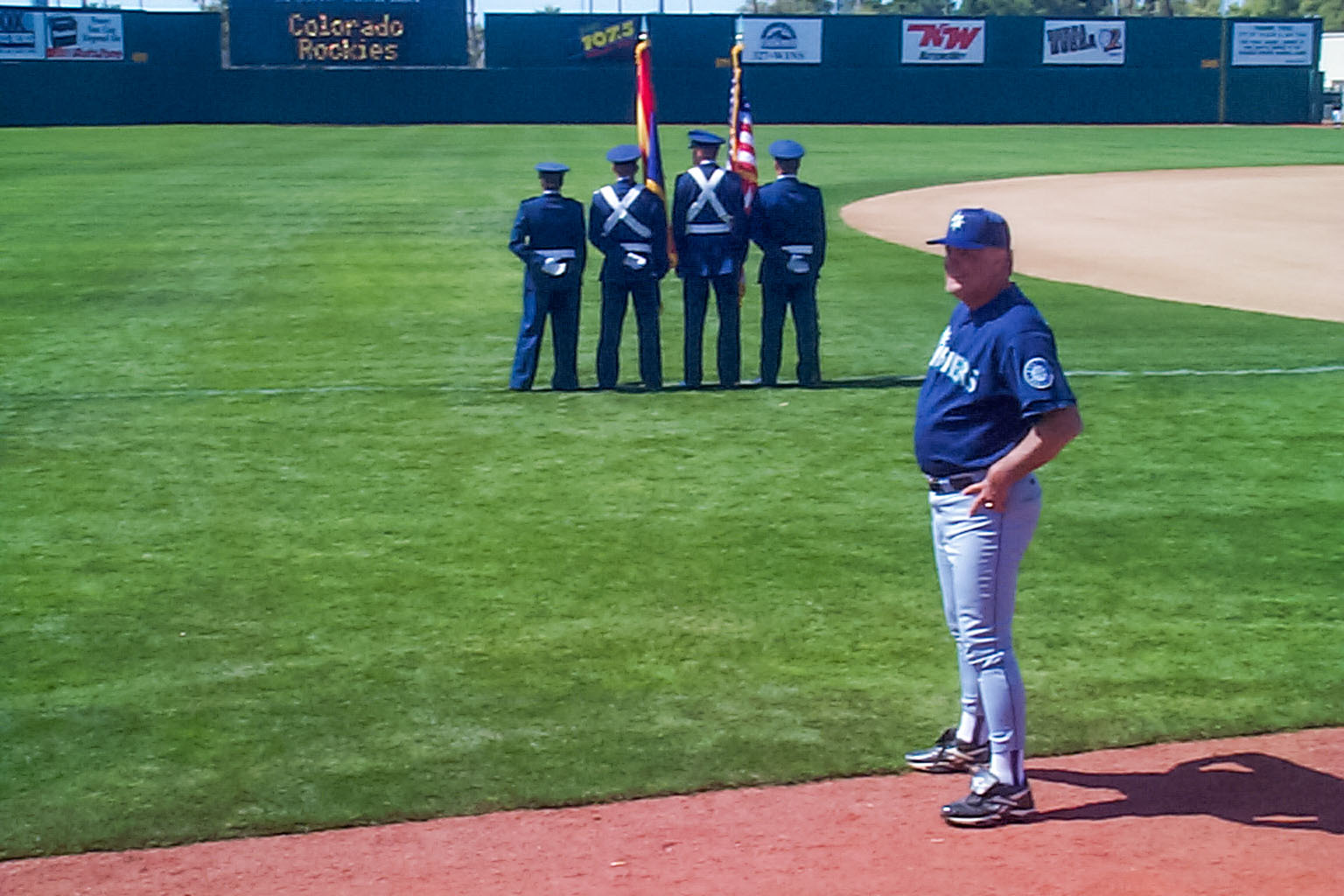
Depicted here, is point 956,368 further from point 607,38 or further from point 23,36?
point 23,36

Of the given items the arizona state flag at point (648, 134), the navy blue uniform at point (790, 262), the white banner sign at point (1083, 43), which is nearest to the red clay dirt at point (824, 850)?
the navy blue uniform at point (790, 262)

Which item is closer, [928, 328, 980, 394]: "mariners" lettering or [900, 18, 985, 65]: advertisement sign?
[928, 328, 980, 394]: "mariners" lettering

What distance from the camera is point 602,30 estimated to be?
4303 cm

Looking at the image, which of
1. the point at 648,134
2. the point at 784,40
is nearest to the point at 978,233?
the point at 648,134

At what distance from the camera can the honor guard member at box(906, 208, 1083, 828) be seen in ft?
14.7

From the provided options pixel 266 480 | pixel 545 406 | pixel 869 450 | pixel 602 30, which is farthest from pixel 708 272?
pixel 602 30

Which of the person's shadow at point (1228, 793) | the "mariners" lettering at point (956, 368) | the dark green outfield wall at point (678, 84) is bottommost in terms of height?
the person's shadow at point (1228, 793)

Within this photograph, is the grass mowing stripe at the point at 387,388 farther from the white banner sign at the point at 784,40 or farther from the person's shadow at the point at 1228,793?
the white banner sign at the point at 784,40

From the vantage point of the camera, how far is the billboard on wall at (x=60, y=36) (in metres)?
40.2

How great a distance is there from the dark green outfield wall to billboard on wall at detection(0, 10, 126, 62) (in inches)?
11.5

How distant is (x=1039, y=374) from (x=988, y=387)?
17 cm

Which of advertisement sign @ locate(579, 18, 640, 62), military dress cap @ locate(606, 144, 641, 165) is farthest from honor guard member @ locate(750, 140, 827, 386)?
advertisement sign @ locate(579, 18, 640, 62)

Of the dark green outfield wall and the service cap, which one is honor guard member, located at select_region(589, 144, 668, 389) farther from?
the dark green outfield wall

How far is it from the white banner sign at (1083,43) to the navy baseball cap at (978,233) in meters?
42.4
